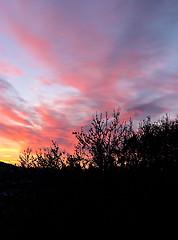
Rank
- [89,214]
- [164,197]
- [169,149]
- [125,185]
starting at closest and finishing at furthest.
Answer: [89,214] → [164,197] → [125,185] → [169,149]

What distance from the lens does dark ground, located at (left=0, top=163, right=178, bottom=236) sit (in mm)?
5625

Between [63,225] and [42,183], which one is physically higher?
[42,183]

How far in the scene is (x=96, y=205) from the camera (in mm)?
6250

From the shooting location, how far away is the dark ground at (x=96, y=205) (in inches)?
221

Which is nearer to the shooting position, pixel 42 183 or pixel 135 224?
pixel 135 224

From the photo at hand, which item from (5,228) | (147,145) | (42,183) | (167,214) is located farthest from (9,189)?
(147,145)

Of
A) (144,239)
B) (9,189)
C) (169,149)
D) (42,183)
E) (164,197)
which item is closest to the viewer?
(144,239)

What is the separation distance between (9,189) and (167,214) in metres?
7.18

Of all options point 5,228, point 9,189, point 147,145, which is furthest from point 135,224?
point 147,145

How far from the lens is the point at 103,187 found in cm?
727

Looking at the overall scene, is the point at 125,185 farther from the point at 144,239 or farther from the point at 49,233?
the point at 49,233

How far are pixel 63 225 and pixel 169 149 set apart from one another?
14435 millimetres

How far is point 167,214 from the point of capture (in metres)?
6.10

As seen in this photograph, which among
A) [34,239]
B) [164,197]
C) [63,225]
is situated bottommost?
[34,239]
